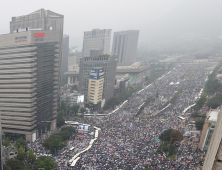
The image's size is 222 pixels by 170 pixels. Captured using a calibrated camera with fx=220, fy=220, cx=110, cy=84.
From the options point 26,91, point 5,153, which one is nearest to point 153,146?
point 5,153

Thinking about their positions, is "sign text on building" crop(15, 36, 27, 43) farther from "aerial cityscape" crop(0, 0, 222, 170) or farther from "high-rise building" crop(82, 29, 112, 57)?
"high-rise building" crop(82, 29, 112, 57)

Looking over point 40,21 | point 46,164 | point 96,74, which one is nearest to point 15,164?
point 46,164

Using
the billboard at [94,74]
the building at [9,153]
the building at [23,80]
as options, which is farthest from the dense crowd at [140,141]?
the building at [23,80]

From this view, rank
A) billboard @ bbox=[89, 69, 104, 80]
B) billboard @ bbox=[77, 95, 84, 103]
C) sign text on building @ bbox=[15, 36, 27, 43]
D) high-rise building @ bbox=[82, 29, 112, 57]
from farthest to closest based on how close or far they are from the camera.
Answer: high-rise building @ bbox=[82, 29, 112, 57]
billboard @ bbox=[77, 95, 84, 103]
billboard @ bbox=[89, 69, 104, 80]
sign text on building @ bbox=[15, 36, 27, 43]

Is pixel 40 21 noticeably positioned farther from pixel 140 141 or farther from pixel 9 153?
pixel 140 141

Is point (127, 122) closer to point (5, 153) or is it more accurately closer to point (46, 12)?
point (5, 153)

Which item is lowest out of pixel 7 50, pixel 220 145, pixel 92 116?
pixel 92 116

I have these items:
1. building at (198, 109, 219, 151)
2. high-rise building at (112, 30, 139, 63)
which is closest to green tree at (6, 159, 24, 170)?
building at (198, 109, 219, 151)
